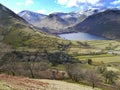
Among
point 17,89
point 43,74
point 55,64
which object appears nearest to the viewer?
point 17,89

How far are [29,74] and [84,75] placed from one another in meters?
23.9

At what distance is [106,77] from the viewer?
143 metres

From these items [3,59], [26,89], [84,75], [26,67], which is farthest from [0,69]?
[26,89]

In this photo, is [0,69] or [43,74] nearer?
[0,69]

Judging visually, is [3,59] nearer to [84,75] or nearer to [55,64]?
[84,75]

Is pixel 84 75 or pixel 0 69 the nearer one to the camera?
pixel 0 69

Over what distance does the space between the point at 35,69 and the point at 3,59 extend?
20947 millimetres

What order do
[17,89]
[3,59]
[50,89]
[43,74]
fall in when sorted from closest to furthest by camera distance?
[17,89] < [50,89] < [43,74] < [3,59]

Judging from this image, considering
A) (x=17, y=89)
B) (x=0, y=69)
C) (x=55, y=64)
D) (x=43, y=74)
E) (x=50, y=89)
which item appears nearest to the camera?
(x=17, y=89)

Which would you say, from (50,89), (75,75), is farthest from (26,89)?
(75,75)

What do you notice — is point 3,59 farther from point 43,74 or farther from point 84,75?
point 84,75

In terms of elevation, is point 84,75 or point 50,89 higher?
point 50,89

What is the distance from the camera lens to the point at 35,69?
123125 mm

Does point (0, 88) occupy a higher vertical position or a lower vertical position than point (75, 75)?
higher
